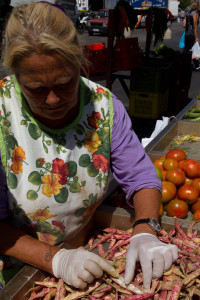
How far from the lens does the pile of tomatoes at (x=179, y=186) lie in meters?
2.46

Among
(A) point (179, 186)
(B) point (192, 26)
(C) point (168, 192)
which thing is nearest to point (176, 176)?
(A) point (179, 186)

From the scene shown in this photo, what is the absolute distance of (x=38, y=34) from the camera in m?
1.37

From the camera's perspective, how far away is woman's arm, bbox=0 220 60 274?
156 centimetres

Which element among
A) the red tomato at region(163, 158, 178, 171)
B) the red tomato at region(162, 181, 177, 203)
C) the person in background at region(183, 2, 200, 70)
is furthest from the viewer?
the person in background at region(183, 2, 200, 70)

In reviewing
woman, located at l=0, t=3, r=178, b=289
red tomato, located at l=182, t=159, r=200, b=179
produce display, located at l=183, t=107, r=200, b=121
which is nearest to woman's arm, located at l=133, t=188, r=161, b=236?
woman, located at l=0, t=3, r=178, b=289

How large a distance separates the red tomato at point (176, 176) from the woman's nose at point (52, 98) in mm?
1538

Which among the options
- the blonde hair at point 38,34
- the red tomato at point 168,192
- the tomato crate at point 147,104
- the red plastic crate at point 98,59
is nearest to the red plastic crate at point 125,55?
the red plastic crate at point 98,59

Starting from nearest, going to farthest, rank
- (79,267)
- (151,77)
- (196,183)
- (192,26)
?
1. (79,267)
2. (196,183)
3. (151,77)
4. (192,26)

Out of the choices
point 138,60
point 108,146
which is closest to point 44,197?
point 108,146

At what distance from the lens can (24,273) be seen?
1.61m

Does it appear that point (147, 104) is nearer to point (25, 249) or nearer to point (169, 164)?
point (169, 164)

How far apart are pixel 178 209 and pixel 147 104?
15.1 feet

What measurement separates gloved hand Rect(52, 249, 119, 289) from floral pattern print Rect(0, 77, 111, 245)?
0.24 m

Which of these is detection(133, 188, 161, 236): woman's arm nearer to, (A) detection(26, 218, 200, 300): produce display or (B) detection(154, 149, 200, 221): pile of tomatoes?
(A) detection(26, 218, 200, 300): produce display
